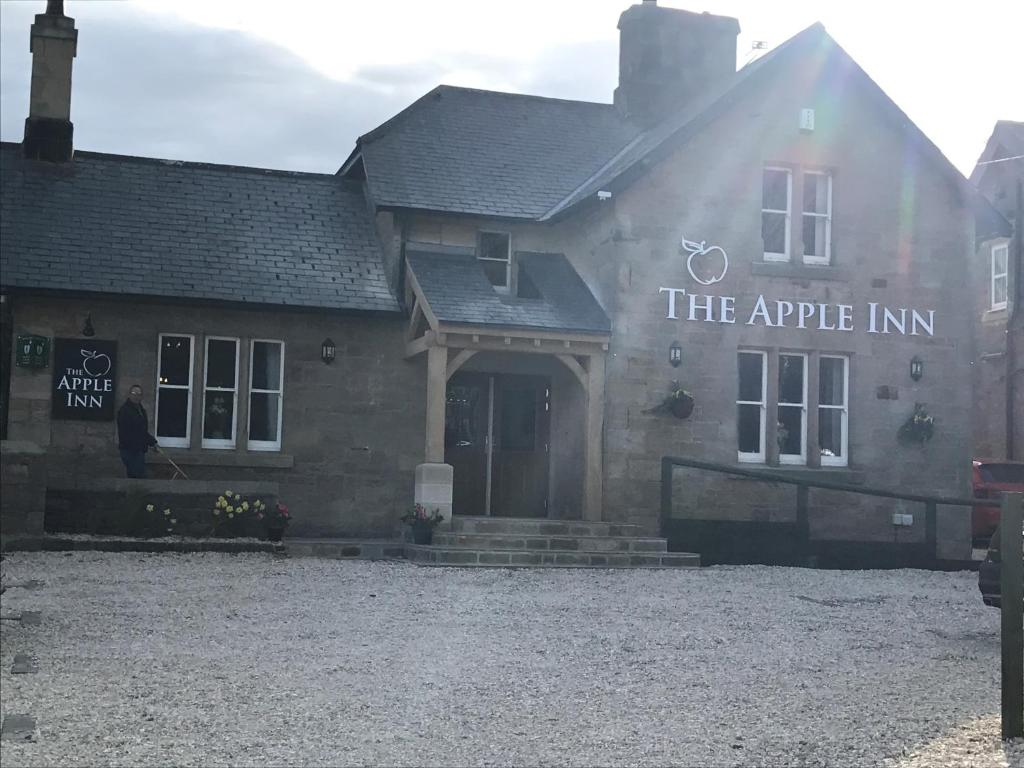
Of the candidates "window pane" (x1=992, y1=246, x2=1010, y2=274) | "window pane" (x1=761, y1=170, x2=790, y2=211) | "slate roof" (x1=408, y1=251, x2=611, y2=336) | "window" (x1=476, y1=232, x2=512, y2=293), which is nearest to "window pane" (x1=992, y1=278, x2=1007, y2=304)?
"window pane" (x1=992, y1=246, x2=1010, y2=274)

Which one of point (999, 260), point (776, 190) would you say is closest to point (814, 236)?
point (776, 190)

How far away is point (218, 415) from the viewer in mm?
19625

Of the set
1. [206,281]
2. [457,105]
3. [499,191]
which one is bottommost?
[206,281]

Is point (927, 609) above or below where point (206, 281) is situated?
below

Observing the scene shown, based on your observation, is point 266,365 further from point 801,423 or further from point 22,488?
point 801,423

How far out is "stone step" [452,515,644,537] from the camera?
58.2 feet

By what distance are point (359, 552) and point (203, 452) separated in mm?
3511

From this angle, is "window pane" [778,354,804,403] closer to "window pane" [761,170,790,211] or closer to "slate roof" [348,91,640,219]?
"window pane" [761,170,790,211]

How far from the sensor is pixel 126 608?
1125cm

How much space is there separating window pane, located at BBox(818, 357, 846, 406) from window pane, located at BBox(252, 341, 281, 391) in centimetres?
841

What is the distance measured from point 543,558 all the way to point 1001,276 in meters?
18.0

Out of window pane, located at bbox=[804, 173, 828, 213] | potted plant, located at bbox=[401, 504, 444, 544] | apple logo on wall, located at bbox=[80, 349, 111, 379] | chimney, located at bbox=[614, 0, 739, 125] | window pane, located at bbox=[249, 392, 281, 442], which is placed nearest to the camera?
potted plant, located at bbox=[401, 504, 444, 544]

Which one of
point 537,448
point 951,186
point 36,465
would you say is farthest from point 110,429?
point 951,186

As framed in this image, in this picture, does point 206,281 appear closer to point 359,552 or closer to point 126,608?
point 359,552
